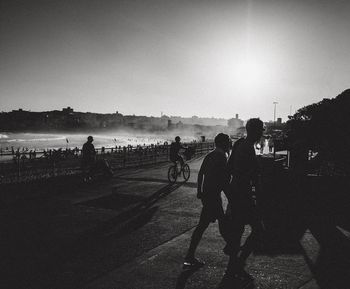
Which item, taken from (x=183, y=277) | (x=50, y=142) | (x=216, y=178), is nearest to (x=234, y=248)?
(x=183, y=277)

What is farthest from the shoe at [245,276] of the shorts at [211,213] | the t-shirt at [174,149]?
the t-shirt at [174,149]

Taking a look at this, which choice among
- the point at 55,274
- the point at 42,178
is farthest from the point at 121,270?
the point at 42,178

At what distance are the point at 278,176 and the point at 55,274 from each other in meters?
→ 7.32

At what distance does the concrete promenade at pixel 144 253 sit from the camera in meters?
4.19

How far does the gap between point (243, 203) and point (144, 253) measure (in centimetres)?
198

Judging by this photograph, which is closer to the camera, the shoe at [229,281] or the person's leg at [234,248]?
→ the shoe at [229,281]

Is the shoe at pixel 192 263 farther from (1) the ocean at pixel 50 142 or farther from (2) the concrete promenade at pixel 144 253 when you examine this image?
(1) the ocean at pixel 50 142

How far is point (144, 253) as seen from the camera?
5.18 m

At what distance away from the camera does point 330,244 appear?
5.51m

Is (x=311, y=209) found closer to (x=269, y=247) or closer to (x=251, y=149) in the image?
(x=269, y=247)

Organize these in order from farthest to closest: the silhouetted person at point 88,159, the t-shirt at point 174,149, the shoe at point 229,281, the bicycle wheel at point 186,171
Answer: the bicycle wheel at point 186,171, the t-shirt at point 174,149, the silhouetted person at point 88,159, the shoe at point 229,281

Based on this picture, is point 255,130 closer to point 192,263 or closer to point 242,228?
point 242,228

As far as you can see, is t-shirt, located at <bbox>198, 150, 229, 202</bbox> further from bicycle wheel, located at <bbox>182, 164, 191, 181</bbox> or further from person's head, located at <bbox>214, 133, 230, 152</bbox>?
bicycle wheel, located at <bbox>182, 164, 191, 181</bbox>

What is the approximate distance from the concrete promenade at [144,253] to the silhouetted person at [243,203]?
28cm
